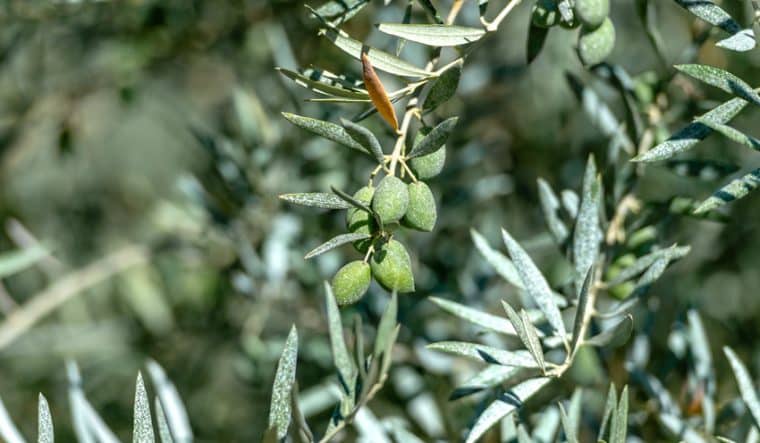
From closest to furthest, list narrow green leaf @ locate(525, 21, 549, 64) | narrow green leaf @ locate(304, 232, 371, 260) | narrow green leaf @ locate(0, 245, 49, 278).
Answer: narrow green leaf @ locate(304, 232, 371, 260)
narrow green leaf @ locate(525, 21, 549, 64)
narrow green leaf @ locate(0, 245, 49, 278)

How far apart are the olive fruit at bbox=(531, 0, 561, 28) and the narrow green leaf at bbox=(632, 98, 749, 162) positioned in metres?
0.07

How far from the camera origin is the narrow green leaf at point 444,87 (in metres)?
0.41

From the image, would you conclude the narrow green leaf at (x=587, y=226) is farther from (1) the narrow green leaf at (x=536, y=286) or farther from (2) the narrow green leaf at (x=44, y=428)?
(2) the narrow green leaf at (x=44, y=428)

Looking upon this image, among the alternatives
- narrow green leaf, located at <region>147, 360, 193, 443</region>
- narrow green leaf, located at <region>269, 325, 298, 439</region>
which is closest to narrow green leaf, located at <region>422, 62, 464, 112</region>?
narrow green leaf, located at <region>269, 325, 298, 439</region>

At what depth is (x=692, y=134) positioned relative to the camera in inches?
16.9

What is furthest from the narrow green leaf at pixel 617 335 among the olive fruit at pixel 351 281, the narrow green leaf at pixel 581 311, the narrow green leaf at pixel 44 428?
the narrow green leaf at pixel 44 428

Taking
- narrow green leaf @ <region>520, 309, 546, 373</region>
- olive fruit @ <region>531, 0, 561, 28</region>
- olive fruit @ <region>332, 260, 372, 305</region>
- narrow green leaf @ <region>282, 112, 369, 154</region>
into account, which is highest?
olive fruit @ <region>531, 0, 561, 28</region>

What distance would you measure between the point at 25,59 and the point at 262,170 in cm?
46

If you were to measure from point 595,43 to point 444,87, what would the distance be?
89 mm

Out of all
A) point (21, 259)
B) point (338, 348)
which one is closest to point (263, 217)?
point (21, 259)

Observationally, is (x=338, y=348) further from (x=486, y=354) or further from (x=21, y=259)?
(x=21, y=259)

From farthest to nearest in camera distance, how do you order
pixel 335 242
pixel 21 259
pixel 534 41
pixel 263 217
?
pixel 263 217 < pixel 21 259 < pixel 534 41 < pixel 335 242

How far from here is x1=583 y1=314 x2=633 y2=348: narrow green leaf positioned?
1.38 feet

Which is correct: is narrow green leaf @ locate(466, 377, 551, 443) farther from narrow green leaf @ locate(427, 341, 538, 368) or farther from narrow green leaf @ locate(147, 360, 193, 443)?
narrow green leaf @ locate(147, 360, 193, 443)
